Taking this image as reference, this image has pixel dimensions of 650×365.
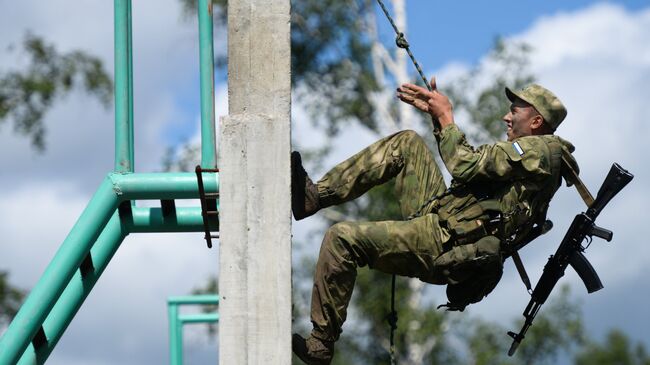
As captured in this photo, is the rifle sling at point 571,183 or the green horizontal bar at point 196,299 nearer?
the rifle sling at point 571,183

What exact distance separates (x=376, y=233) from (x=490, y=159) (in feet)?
2.29

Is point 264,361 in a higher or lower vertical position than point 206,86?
lower

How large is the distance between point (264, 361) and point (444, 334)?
1981 cm

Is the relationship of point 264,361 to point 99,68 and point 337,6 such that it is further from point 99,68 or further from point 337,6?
point 337,6

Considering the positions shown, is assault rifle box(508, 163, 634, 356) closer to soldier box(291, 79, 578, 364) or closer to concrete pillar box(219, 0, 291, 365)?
soldier box(291, 79, 578, 364)

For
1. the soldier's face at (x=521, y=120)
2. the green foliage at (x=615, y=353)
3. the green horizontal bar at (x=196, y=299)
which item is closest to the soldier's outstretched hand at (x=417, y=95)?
the soldier's face at (x=521, y=120)

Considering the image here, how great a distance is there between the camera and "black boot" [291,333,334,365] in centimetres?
888

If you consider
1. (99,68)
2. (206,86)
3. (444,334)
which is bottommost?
(444,334)

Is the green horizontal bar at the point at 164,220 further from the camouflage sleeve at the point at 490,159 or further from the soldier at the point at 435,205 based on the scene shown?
the camouflage sleeve at the point at 490,159

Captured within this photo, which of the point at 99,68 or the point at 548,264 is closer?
the point at 548,264

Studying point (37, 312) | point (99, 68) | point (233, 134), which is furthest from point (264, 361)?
point (99, 68)

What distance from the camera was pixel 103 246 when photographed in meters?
10.0

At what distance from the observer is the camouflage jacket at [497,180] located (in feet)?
29.3

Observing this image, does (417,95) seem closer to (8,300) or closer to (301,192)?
(301,192)
